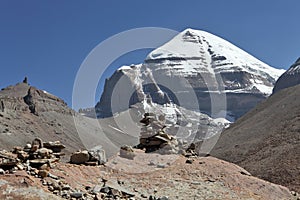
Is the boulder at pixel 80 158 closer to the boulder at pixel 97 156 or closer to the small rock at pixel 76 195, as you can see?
the boulder at pixel 97 156

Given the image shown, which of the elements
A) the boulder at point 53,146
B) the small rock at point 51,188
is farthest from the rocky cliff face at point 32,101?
the small rock at point 51,188

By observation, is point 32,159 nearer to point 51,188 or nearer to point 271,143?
point 51,188

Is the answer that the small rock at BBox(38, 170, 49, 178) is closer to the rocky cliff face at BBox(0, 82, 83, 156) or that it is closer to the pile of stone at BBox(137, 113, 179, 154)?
the pile of stone at BBox(137, 113, 179, 154)

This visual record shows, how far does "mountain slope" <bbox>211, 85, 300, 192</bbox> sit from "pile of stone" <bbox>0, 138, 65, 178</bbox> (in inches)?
1481

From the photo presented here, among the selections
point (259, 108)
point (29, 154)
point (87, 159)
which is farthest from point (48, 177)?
point (259, 108)

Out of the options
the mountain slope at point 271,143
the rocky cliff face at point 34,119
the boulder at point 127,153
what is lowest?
the mountain slope at point 271,143

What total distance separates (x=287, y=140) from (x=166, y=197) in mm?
59565

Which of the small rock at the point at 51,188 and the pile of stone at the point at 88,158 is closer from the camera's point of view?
the small rock at the point at 51,188

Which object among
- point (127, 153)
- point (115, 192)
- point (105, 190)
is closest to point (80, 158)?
point (105, 190)

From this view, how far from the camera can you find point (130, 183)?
26312 mm

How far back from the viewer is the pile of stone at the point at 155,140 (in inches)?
1404

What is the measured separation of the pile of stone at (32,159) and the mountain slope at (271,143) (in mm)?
37613

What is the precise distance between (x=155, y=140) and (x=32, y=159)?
1422cm

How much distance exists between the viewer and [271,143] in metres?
81.6
